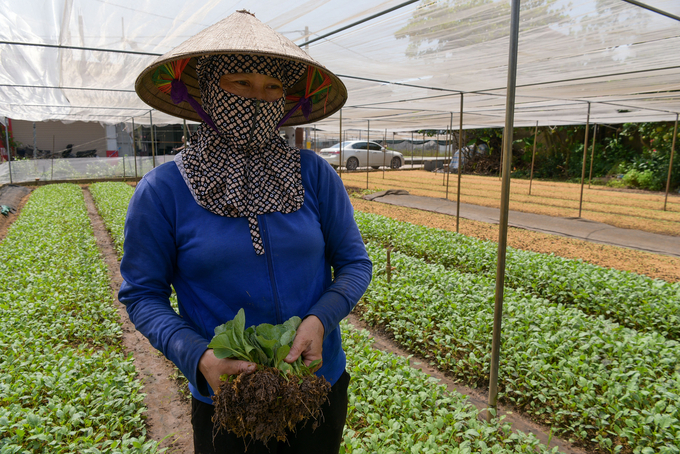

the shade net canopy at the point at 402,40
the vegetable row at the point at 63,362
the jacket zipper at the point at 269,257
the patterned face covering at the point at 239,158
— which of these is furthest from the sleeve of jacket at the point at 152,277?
the shade net canopy at the point at 402,40

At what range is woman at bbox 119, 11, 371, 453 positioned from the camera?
4.00 feet

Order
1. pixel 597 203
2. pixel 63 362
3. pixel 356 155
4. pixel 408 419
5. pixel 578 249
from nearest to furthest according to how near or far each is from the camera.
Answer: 1. pixel 408 419
2. pixel 63 362
3. pixel 578 249
4. pixel 597 203
5. pixel 356 155

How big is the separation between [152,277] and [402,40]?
4.21 m

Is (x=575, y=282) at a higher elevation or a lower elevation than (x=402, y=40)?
lower

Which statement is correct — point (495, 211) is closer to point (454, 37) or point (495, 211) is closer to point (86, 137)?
point (454, 37)

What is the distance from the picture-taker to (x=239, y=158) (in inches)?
53.8

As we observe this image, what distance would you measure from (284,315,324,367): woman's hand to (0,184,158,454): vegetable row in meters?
1.71

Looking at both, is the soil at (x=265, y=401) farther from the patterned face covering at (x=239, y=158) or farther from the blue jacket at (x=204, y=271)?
the patterned face covering at (x=239, y=158)

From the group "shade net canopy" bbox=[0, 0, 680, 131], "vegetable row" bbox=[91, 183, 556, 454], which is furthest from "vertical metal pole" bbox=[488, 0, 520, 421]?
"shade net canopy" bbox=[0, 0, 680, 131]

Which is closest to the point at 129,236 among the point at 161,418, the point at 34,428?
the point at 34,428

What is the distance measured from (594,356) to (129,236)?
3391mm

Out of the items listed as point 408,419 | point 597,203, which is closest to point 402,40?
point 408,419

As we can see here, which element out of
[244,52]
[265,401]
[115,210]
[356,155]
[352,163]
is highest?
[356,155]

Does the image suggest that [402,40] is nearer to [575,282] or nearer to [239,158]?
[575,282]
